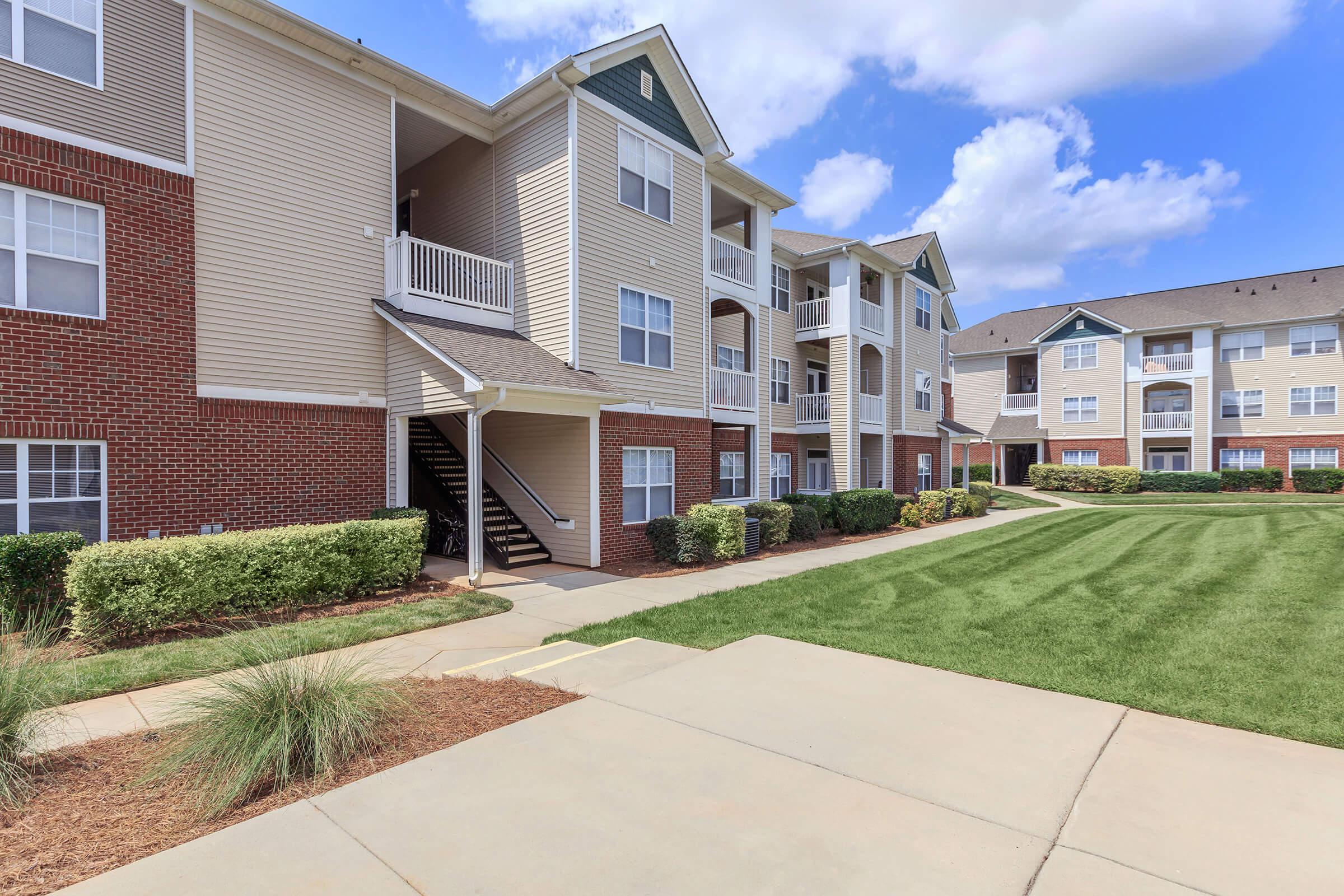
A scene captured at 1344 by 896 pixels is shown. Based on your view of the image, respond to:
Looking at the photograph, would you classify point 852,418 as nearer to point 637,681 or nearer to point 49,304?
point 637,681

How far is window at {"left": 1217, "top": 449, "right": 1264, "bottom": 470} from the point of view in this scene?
32094 mm

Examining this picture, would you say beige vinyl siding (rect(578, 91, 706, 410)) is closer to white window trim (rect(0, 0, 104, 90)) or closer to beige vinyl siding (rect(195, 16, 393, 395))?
beige vinyl siding (rect(195, 16, 393, 395))

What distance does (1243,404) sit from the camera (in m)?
32.6

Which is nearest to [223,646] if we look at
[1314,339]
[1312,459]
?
[1312,459]

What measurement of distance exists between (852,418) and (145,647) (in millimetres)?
18986

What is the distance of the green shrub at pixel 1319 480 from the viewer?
96.7 ft

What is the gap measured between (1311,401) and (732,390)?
3295 cm

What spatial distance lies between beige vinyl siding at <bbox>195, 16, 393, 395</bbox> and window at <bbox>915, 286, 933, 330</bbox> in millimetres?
20300

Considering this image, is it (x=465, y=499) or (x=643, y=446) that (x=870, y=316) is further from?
(x=465, y=499)

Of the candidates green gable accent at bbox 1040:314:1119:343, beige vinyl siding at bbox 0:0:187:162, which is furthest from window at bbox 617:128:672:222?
green gable accent at bbox 1040:314:1119:343

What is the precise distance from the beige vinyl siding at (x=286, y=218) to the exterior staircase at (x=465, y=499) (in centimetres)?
299

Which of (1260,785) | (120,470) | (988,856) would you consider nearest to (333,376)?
(120,470)

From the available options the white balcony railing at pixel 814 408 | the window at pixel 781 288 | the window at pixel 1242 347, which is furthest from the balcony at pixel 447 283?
the window at pixel 1242 347

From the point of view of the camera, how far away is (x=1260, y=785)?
3.89 meters
